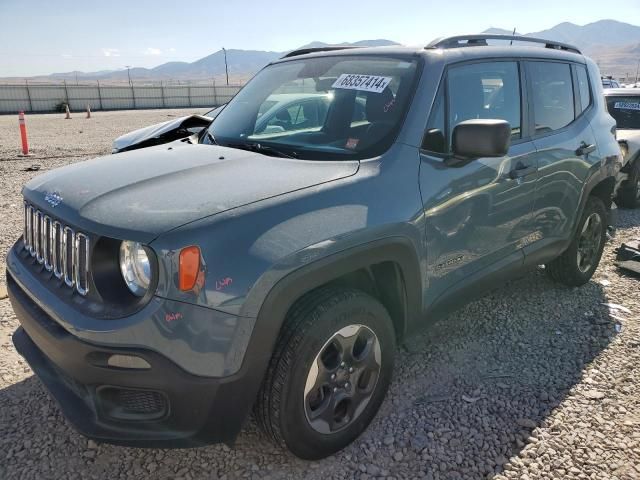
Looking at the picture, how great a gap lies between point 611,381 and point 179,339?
267 cm

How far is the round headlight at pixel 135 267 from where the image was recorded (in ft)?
6.75

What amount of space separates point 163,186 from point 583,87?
11.5 ft

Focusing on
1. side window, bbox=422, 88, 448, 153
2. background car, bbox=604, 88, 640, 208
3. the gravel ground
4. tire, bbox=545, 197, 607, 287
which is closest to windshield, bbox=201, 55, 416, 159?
side window, bbox=422, 88, 448, 153

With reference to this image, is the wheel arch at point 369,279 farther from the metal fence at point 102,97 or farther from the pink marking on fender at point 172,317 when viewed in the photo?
the metal fence at point 102,97

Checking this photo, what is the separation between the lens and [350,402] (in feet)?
8.59

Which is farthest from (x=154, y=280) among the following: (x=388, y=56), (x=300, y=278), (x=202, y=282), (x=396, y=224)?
(x=388, y=56)

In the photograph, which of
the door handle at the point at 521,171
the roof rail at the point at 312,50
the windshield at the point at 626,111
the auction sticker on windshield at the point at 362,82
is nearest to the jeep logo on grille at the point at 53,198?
the auction sticker on windshield at the point at 362,82

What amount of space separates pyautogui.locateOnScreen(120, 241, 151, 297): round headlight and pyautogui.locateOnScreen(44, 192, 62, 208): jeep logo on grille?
52 centimetres

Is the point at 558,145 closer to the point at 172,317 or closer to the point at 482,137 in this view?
the point at 482,137

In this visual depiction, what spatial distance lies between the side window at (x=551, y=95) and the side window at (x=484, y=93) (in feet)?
0.75

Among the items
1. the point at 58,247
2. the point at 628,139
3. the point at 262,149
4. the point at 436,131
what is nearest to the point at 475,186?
the point at 436,131

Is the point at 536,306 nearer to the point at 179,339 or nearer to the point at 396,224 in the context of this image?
the point at 396,224

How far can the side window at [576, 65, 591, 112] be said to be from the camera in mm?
4203

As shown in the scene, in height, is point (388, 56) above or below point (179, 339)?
above
